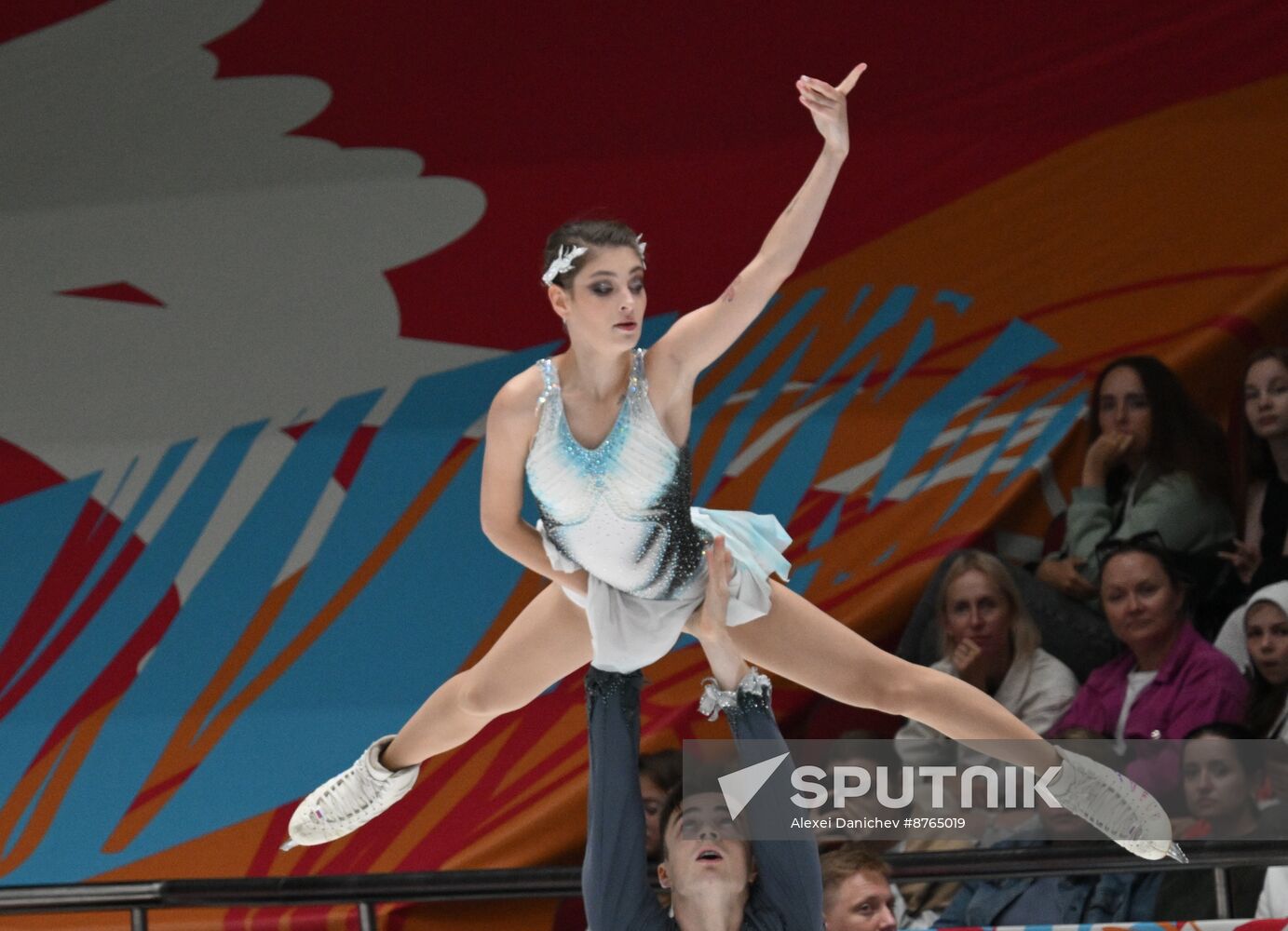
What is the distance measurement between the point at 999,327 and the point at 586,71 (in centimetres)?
174

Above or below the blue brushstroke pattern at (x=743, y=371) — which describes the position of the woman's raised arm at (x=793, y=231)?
below

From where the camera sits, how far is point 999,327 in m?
5.53

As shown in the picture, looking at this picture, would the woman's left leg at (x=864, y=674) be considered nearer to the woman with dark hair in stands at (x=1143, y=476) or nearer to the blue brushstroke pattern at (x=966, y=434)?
the woman with dark hair in stands at (x=1143, y=476)

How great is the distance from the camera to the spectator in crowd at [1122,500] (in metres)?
4.75

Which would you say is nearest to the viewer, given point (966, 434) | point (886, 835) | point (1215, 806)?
point (1215, 806)

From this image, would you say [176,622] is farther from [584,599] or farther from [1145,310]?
[1145,310]

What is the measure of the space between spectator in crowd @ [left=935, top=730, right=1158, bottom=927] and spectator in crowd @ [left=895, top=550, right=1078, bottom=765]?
1.19ft

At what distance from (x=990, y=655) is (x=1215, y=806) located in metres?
0.83

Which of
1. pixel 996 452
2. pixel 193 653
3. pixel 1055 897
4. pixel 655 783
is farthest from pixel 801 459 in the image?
pixel 193 653

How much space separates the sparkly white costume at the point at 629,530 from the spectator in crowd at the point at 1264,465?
A: 1995 millimetres

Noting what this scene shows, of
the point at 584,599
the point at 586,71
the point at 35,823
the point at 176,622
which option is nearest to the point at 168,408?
the point at 176,622

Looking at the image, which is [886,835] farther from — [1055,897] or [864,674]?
[864,674]

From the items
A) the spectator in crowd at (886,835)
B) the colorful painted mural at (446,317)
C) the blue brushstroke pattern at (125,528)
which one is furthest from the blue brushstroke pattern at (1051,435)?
the blue brushstroke pattern at (125,528)

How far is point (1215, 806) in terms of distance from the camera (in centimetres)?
399
